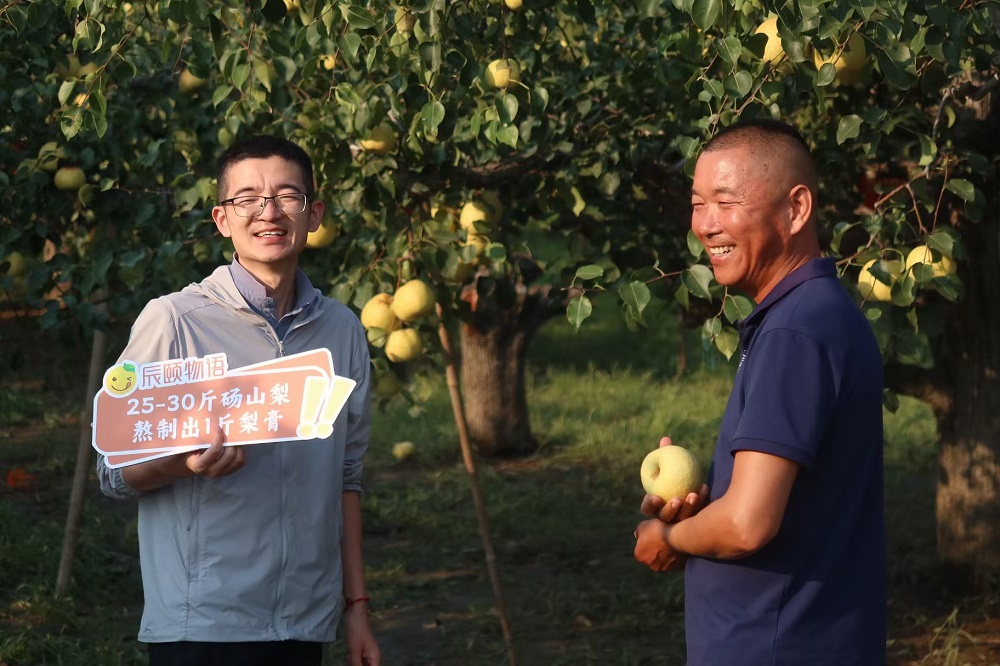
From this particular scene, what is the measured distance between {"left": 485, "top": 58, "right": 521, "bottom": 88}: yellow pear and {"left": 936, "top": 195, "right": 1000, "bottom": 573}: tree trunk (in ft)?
6.56

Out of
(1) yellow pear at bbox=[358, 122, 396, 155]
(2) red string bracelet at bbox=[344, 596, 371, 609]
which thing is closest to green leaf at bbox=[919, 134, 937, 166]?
(1) yellow pear at bbox=[358, 122, 396, 155]

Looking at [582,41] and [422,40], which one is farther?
[582,41]

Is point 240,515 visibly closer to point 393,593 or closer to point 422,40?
point 422,40

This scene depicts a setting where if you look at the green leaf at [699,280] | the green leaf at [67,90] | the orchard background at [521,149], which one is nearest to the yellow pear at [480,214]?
the orchard background at [521,149]

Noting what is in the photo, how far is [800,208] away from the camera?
1.80 metres

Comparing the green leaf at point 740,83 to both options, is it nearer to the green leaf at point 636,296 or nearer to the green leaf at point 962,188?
the green leaf at point 636,296

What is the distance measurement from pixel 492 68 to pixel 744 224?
1.32 m

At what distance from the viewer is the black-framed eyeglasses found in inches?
79.9

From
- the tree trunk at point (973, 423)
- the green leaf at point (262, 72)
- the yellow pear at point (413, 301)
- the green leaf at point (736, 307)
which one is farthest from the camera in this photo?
the tree trunk at point (973, 423)

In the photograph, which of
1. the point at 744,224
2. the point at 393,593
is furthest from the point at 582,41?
the point at 744,224

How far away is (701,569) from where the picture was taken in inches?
71.2

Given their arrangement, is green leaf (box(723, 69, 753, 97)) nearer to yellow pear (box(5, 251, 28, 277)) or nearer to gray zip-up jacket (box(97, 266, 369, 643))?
gray zip-up jacket (box(97, 266, 369, 643))

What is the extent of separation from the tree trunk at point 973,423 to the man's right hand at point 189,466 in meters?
3.13

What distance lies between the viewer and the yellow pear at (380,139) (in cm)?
317
